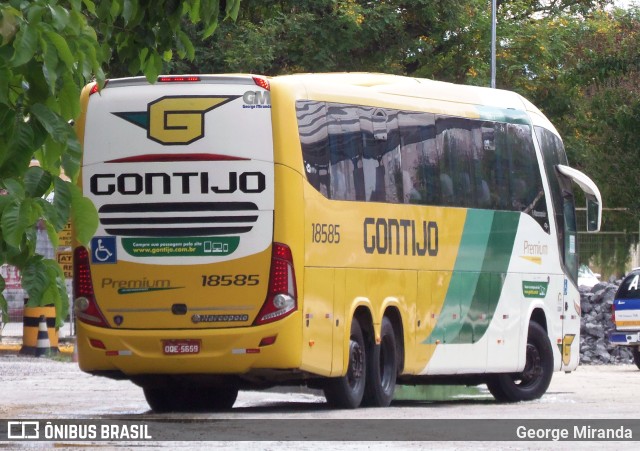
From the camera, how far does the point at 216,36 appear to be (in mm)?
33156

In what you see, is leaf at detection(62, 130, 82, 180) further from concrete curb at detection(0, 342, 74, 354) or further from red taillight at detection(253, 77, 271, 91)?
concrete curb at detection(0, 342, 74, 354)

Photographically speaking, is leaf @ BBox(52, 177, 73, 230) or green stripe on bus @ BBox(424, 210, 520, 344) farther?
green stripe on bus @ BBox(424, 210, 520, 344)

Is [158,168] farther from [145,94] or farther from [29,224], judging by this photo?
[29,224]

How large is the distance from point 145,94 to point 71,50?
8760 mm

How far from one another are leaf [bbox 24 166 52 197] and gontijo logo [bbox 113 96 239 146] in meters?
8.66

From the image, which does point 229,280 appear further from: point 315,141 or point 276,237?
point 315,141

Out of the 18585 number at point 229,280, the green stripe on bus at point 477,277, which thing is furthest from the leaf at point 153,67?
the green stripe on bus at point 477,277

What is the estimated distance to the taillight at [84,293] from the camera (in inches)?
603

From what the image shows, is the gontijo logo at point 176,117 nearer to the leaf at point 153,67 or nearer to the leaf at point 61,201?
the leaf at point 153,67

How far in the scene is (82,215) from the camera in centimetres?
637

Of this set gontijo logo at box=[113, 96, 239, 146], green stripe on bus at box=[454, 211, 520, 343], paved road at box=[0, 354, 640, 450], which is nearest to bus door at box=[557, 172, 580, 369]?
paved road at box=[0, 354, 640, 450]

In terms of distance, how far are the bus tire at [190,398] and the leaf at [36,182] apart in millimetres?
10102

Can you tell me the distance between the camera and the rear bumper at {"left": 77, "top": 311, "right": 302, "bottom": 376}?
585 inches

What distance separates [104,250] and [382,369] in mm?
3530
